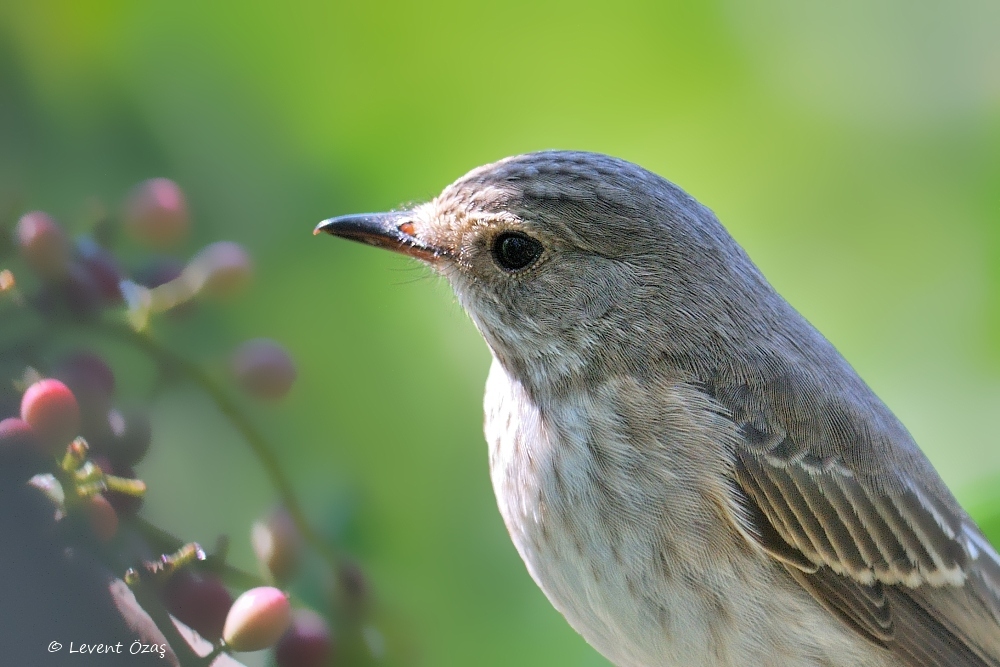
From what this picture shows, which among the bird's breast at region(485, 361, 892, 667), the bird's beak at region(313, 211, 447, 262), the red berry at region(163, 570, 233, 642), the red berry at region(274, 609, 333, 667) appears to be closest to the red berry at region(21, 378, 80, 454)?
the red berry at region(163, 570, 233, 642)

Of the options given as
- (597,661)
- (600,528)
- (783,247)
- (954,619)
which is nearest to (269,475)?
(600,528)

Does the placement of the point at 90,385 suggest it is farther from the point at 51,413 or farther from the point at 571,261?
the point at 571,261

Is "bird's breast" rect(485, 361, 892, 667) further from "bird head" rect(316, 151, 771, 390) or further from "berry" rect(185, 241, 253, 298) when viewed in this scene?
"berry" rect(185, 241, 253, 298)

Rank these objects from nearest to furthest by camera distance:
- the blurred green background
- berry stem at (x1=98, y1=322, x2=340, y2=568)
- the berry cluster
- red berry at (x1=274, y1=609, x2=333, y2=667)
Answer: the berry cluster < berry stem at (x1=98, y1=322, x2=340, y2=568) < red berry at (x1=274, y1=609, x2=333, y2=667) < the blurred green background

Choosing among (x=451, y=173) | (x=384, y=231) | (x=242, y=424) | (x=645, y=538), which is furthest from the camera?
(x=451, y=173)

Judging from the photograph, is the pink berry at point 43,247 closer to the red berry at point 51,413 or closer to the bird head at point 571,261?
the red berry at point 51,413

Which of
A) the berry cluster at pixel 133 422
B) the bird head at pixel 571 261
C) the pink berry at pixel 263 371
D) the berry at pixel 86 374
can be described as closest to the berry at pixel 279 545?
the berry cluster at pixel 133 422

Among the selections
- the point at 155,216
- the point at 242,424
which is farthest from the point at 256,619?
the point at 155,216
